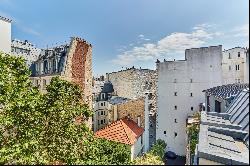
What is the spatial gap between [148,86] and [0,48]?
32.5 m

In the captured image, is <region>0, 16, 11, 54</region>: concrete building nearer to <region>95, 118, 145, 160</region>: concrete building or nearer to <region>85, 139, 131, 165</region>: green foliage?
<region>95, 118, 145, 160</region>: concrete building

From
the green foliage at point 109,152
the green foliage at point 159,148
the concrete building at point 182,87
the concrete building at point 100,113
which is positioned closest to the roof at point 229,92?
the green foliage at point 109,152

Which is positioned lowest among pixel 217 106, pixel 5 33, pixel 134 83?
pixel 217 106

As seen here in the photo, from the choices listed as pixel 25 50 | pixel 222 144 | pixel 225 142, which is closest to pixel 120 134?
pixel 25 50

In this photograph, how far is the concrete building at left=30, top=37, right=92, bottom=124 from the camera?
32.2 metres

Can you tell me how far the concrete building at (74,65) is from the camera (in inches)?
1267

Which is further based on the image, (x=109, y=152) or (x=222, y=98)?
(x=222, y=98)

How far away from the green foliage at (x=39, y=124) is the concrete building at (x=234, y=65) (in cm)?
3860

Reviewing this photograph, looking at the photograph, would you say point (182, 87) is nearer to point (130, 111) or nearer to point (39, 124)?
point (130, 111)

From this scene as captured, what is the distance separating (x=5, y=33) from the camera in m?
28.0

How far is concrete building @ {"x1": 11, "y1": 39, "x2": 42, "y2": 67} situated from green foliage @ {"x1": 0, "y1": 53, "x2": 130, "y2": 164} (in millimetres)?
26898

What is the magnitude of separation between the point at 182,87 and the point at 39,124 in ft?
105

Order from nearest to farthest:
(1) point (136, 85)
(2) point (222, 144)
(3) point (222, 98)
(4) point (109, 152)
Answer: (2) point (222, 144) < (4) point (109, 152) < (3) point (222, 98) < (1) point (136, 85)

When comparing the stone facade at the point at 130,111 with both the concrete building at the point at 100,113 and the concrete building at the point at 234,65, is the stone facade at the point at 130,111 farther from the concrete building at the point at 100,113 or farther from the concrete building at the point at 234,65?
the concrete building at the point at 234,65
